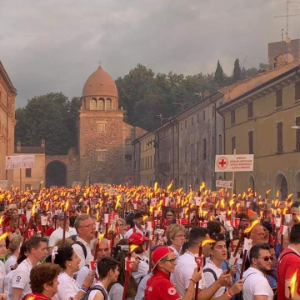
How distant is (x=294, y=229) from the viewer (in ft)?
19.3

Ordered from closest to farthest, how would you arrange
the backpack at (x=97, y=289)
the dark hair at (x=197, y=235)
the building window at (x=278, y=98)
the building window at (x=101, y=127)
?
the backpack at (x=97, y=289) < the dark hair at (x=197, y=235) < the building window at (x=278, y=98) < the building window at (x=101, y=127)

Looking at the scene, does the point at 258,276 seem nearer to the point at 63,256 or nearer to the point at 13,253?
the point at 63,256

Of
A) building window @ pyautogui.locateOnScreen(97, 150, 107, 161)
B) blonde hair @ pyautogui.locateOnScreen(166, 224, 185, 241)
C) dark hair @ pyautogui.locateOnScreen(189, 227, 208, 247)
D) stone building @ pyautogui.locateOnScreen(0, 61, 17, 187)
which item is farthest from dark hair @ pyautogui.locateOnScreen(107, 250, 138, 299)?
building window @ pyautogui.locateOnScreen(97, 150, 107, 161)

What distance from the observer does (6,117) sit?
209ft

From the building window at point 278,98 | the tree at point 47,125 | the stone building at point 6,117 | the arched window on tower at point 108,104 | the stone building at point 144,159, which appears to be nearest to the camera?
the building window at point 278,98

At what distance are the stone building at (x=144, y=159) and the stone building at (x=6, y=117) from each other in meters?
15.6

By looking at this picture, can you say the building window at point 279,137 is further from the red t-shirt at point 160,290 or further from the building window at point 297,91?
the red t-shirt at point 160,290

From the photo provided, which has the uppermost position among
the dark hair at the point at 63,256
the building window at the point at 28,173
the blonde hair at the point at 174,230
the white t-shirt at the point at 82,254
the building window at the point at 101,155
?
the building window at the point at 101,155

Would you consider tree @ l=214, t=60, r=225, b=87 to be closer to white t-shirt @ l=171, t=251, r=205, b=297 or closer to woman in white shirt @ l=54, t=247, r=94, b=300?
white t-shirt @ l=171, t=251, r=205, b=297

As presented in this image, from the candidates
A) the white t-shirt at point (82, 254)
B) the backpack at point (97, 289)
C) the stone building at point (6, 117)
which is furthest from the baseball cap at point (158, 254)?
the stone building at point (6, 117)

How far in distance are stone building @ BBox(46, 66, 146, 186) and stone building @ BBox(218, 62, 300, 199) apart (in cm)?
4063

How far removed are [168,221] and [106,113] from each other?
70.1 m

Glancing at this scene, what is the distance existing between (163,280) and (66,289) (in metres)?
1.06

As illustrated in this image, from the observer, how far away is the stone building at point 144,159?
71750mm
